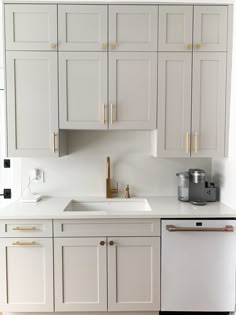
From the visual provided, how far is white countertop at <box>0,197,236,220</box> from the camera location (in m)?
2.08

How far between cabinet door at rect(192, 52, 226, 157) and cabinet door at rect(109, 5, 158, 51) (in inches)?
16.4

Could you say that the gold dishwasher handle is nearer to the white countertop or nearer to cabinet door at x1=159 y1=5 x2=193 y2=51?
the white countertop

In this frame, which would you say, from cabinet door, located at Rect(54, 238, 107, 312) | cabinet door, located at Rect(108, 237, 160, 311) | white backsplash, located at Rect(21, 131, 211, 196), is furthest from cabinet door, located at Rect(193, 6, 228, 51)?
cabinet door, located at Rect(54, 238, 107, 312)

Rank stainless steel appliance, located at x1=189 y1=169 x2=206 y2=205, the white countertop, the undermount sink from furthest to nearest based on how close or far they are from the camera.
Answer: the undermount sink < stainless steel appliance, located at x1=189 y1=169 x2=206 y2=205 < the white countertop

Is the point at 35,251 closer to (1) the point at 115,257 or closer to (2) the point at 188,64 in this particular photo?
(1) the point at 115,257

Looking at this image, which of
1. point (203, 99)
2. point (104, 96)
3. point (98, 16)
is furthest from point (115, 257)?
point (98, 16)

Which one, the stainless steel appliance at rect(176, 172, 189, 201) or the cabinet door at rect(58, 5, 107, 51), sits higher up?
the cabinet door at rect(58, 5, 107, 51)

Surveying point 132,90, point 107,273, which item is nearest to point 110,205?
point 107,273

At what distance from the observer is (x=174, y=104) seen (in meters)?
2.31

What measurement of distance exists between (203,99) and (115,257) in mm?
1456

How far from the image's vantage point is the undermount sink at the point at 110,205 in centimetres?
262

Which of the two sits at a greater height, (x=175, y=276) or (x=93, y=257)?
(x=93, y=257)

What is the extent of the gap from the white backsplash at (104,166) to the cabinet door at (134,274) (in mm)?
679

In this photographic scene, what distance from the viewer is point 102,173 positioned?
2.71m
